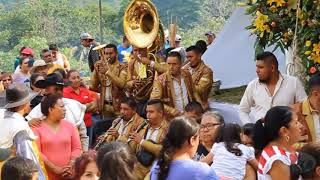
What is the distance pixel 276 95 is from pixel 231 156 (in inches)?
59.7

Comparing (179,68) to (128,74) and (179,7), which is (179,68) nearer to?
(128,74)

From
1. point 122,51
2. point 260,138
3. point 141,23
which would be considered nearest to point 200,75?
point 141,23

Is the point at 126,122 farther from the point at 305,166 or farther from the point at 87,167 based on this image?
the point at 305,166

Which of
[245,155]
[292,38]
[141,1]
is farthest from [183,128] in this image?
[141,1]

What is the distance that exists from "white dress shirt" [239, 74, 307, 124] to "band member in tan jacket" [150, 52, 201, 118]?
1567mm

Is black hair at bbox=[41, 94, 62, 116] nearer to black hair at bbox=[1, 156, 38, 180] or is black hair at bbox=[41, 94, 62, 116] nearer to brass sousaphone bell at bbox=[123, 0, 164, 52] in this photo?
brass sousaphone bell at bbox=[123, 0, 164, 52]

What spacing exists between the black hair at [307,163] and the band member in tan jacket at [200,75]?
399cm

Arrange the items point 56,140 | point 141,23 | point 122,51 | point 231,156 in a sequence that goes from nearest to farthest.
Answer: point 231,156
point 56,140
point 141,23
point 122,51

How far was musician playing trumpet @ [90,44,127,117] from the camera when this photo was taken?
9719 millimetres

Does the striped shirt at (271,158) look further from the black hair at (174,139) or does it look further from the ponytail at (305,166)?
the black hair at (174,139)

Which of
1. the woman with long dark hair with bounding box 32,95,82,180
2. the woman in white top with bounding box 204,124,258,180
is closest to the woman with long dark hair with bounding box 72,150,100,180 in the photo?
the woman in white top with bounding box 204,124,258,180

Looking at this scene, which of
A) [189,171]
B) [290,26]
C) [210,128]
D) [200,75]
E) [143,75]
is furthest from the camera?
[143,75]

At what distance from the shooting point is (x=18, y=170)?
464 cm

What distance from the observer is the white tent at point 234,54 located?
10.9 metres
